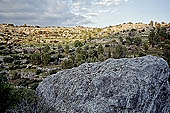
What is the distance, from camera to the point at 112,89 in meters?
8.94

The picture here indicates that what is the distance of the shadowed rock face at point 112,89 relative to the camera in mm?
8633

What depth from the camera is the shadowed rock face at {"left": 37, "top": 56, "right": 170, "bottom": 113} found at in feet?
28.3

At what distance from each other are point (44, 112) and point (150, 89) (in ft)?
17.3

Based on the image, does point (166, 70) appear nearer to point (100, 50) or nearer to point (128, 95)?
point (128, 95)

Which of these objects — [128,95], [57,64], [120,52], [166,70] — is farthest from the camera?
[57,64]

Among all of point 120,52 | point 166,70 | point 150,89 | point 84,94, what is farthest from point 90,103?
point 120,52

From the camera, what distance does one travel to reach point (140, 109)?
866 centimetres

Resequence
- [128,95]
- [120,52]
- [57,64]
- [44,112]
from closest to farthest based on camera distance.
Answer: [128,95]
[44,112]
[120,52]
[57,64]

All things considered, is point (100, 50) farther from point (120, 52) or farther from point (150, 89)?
point (150, 89)

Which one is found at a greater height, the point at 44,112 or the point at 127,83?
the point at 127,83

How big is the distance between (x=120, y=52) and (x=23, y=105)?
5726cm

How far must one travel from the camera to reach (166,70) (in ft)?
34.0

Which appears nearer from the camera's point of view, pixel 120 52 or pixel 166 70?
pixel 166 70

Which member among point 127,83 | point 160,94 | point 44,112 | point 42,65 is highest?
point 127,83
